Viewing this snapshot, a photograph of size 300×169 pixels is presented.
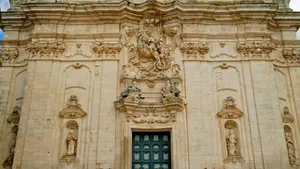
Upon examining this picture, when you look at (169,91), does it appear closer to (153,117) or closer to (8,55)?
(153,117)

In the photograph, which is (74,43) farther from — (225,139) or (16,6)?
(225,139)

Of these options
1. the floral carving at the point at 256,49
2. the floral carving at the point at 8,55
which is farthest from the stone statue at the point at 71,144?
the floral carving at the point at 256,49

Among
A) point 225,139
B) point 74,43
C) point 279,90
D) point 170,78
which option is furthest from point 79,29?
point 279,90

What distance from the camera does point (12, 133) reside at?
14.0 m

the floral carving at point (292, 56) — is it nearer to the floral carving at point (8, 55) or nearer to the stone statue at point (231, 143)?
the stone statue at point (231, 143)

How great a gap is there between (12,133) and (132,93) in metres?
5.05

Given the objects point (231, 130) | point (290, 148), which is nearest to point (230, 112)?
point (231, 130)

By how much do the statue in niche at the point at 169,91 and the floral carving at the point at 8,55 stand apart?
6.60 m

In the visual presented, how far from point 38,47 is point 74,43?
56.8 inches

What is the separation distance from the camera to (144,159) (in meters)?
13.1

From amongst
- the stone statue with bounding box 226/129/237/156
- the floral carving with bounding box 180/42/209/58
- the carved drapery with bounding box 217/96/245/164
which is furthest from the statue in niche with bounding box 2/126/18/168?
the stone statue with bounding box 226/129/237/156

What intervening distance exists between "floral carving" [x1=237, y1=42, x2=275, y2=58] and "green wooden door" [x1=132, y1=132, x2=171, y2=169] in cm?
463

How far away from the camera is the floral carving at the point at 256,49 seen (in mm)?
14430

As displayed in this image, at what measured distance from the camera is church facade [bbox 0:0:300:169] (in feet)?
42.4
